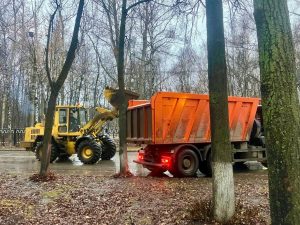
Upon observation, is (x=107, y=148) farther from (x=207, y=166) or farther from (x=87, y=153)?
(x=207, y=166)

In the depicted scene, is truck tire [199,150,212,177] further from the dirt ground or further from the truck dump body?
the dirt ground

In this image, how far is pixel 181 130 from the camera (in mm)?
13148

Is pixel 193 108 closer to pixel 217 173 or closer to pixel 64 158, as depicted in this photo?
pixel 217 173

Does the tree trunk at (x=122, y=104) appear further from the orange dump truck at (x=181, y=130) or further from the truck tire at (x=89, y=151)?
the truck tire at (x=89, y=151)

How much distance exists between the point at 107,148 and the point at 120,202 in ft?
39.6

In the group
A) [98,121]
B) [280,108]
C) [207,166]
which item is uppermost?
[98,121]

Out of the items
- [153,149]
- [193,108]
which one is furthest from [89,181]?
[193,108]

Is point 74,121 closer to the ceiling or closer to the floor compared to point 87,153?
closer to the ceiling

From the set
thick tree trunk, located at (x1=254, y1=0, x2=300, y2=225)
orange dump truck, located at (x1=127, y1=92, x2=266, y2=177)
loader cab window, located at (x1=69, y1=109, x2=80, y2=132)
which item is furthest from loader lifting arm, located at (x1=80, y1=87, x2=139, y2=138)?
thick tree trunk, located at (x1=254, y1=0, x2=300, y2=225)

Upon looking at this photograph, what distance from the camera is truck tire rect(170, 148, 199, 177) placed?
13.1m

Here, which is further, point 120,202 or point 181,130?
point 181,130

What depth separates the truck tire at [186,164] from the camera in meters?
13.1

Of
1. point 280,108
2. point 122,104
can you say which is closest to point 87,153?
point 122,104

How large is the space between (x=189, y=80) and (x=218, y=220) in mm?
41837
